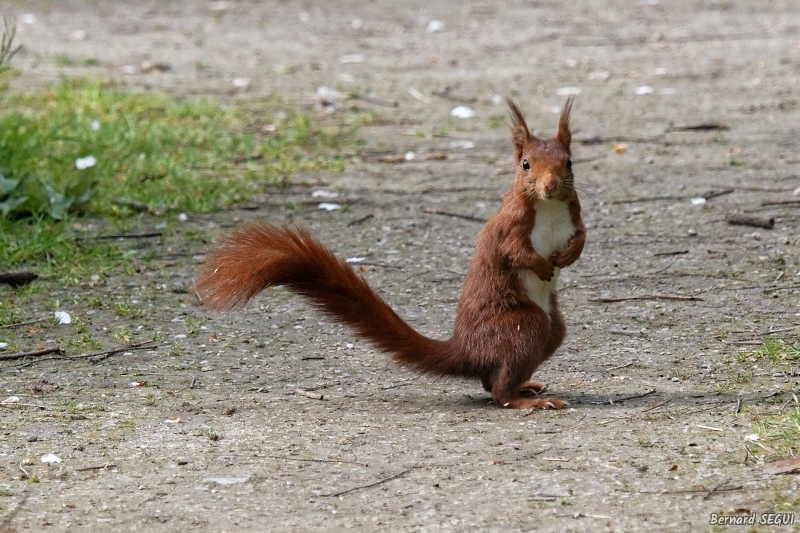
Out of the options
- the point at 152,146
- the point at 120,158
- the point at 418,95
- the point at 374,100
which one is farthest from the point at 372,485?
the point at 418,95

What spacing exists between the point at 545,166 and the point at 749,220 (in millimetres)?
2152

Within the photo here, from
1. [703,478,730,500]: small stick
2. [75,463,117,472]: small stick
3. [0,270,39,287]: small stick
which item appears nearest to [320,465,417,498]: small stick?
[75,463,117,472]: small stick

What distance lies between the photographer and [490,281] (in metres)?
3.44

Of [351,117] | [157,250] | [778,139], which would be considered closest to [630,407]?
[157,250]

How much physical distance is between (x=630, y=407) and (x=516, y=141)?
2.70 feet

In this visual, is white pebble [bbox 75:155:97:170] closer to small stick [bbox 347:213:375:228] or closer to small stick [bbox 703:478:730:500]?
small stick [bbox 347:213:375:228]

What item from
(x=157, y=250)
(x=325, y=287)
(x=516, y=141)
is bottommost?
(x=157, y=250)

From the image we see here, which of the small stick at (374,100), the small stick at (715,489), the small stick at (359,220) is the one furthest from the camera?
the small stick at (374,100)

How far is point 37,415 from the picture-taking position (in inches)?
134

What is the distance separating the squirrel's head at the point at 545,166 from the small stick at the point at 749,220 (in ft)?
6.36

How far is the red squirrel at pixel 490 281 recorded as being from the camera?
132 inches

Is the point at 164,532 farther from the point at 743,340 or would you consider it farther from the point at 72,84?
the point at 72,84

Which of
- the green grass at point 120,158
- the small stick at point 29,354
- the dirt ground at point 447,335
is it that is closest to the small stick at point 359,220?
the dirt ground at point 447,335

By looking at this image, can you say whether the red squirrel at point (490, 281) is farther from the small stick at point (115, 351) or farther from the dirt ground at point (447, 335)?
the small stick at point (115, 351)
